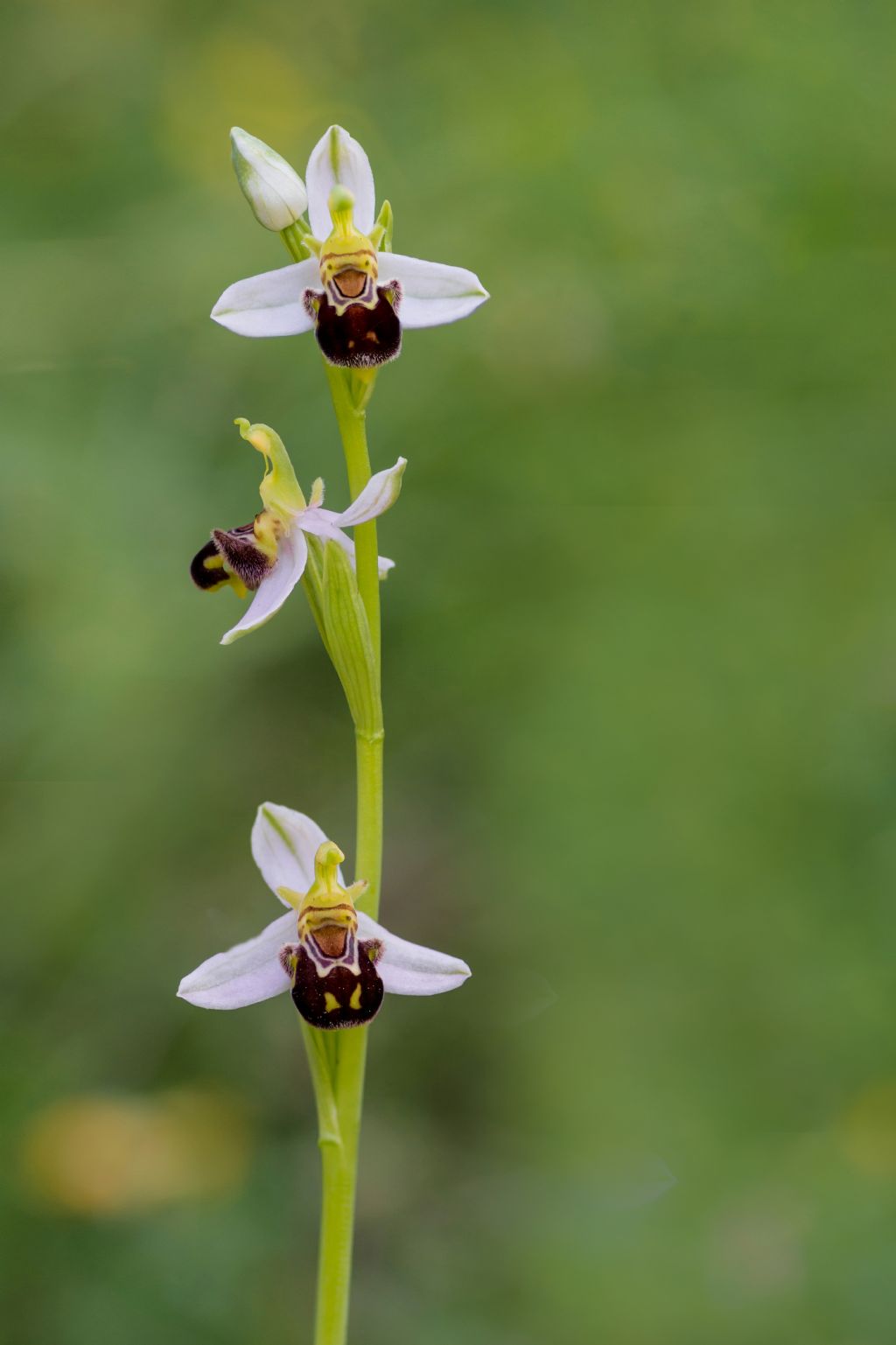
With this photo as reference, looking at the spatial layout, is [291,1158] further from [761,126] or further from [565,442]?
[761,126]

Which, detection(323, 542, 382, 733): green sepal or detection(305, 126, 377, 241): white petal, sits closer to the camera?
detection(323, 542, 382, 733): green sepal

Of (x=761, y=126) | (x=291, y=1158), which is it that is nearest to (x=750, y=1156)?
(x=291, y=1158)

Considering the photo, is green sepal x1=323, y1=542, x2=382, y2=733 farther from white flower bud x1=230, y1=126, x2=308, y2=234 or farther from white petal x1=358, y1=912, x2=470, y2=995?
white flower bud x1=230, y1=126, x2=308, y2=234

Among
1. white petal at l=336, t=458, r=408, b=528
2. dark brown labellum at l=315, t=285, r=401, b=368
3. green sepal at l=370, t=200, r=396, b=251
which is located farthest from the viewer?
green sepal at l=370, t=200, r=396, b=251

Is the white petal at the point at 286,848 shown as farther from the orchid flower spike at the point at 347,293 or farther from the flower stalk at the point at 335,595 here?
Result: the orchid flower spike at the point at 347,293

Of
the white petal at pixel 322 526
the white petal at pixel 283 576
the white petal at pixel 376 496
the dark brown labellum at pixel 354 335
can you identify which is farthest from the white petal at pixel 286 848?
the dark brown labellum at pixel 354 335

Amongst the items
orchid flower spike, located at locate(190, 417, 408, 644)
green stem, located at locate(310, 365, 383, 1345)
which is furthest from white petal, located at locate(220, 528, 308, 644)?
green stem, located at locate(310, 365, 383, 1345)

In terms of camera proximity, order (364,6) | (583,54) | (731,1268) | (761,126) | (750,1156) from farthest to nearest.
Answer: (364,6) → (583,54) → (761,126) → (750,1156) → (731,1268)

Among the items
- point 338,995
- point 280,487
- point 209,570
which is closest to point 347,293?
point 280,487
